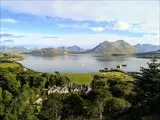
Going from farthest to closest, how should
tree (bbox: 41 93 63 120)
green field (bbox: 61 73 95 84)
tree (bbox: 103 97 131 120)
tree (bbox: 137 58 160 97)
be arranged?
green field (bbox: 61 73 95 84)
tree (bbox: 137 58 160 97)
tree (bbox: 103 97 131 120)
tree (bbox: 41 93 63 120)

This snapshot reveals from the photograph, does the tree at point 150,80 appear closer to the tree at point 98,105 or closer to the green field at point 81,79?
the tree at point 98,105

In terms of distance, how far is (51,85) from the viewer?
62094 mm

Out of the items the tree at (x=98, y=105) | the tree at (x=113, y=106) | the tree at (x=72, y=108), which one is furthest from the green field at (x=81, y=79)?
the tree at (x=113, y=106)

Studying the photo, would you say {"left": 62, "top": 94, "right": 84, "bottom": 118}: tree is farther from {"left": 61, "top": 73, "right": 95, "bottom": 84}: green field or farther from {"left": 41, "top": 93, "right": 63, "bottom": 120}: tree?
{"left": 61, "top": 73, "right": 95, "bottom": 84}: green field

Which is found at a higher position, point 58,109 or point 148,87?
point 148,87

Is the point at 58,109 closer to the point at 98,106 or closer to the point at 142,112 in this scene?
the point at 98,106

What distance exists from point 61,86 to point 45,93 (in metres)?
9.06

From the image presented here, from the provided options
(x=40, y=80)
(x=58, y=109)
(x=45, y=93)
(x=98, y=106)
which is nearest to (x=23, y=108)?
(x=58, y=109)

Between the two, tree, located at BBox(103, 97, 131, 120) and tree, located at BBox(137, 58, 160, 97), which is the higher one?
tree, located at BBox(137, 58, 160, 97)

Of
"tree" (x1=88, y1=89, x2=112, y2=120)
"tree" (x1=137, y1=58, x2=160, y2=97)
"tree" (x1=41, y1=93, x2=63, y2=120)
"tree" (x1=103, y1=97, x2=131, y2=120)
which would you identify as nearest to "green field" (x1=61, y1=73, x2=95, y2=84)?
"tree" (x1=137, y1=58, x2=160, y2=97)

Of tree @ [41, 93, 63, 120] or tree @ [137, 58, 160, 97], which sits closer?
tree @ [41, 93, 63, 120]

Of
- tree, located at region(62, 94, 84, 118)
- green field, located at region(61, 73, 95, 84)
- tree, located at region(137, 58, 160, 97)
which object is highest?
tree, located at region(137, 58, 160, 97)

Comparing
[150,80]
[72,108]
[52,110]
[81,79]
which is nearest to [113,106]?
[72,108]

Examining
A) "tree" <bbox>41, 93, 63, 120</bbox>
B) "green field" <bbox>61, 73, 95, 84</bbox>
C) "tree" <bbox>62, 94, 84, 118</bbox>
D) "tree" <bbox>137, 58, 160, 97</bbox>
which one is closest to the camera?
"tree" <bbox>41, 93, 63, 120</bbox>
